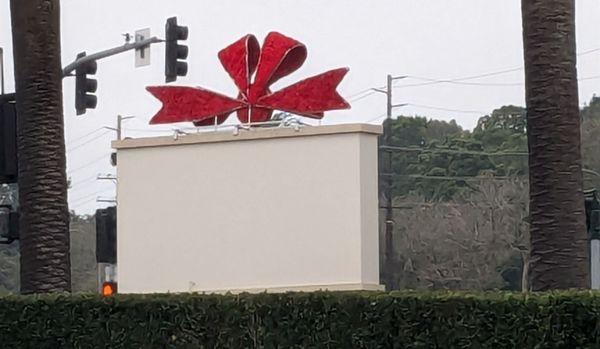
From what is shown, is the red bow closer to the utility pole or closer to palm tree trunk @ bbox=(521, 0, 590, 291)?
palm tree trunk @ bbox=(521, 0, 590, 291)

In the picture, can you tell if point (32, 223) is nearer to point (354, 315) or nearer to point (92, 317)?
point (92, 317)

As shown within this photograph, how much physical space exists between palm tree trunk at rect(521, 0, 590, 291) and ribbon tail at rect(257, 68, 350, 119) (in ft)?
15.9

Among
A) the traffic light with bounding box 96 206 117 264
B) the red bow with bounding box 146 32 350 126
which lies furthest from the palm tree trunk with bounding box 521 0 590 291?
the traffic light with bounding box 96 206 117 264

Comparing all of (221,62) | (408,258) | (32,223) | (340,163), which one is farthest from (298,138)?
(408,258)

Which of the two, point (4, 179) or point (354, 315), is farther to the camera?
point (4, 179)

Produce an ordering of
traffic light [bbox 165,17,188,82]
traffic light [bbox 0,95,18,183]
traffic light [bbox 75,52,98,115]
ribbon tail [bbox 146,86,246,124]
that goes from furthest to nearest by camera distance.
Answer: traffic light [bbox 75,52,98,115]
traffic light [bbox 165,17,188,82]
ribbon tail [bbox 146,86,246,124]
traffic light [bbox 0,95,18,183]

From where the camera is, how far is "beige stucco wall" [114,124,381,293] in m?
18.2

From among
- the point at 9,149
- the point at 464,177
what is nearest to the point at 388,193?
the point at 464,177

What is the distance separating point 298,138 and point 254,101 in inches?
48.5

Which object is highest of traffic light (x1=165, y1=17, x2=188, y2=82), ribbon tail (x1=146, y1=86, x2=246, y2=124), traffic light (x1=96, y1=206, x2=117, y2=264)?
Answer: traffic light (x1=165, y1=17, x2=188, y2=82)

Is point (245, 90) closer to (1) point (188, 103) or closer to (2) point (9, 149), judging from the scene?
(1) point (188, 103)

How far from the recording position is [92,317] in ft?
48.5

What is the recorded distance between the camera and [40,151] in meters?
17.0

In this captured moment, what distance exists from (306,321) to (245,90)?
7.11 metres
